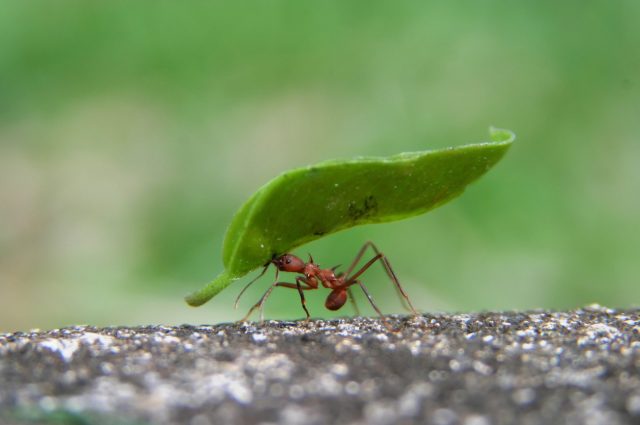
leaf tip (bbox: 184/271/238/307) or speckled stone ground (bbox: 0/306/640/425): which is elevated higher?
leaf tip (bbox: 184/271/238/307)

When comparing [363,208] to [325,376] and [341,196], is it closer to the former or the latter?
[341,196]

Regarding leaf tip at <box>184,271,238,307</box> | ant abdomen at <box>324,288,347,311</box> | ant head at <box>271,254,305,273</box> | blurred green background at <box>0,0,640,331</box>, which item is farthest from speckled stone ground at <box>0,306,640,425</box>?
blurred green background at <box>0,0,640,331</box>

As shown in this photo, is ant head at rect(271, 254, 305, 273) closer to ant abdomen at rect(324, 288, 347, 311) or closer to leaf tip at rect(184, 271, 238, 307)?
ant abdomen at rect(324, 288, 347, 311)

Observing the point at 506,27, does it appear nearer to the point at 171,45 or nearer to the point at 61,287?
the point at 171,45

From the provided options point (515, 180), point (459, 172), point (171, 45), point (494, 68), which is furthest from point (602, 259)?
point (171, 45)

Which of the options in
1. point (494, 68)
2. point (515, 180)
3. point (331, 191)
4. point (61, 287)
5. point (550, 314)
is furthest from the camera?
point (494, 68)
